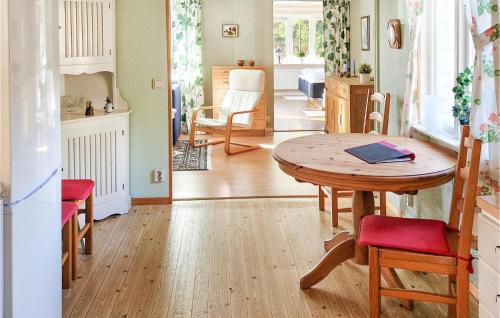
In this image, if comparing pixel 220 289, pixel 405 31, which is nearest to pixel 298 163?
pixel 220 289

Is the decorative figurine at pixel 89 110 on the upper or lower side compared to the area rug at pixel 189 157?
upper

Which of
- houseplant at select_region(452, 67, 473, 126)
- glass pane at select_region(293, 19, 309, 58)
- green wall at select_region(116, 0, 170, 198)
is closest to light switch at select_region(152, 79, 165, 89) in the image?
green wall at select_region(116, 0, 170, 198)

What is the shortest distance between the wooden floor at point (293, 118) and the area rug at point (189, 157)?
196cm

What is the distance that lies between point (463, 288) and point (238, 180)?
12.3 ft

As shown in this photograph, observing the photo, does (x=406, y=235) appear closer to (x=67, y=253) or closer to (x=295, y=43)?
(x=67, y=253)

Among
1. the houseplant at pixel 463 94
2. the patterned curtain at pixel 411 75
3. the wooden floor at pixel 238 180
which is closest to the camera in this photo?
the houseplant at pixel 463 94

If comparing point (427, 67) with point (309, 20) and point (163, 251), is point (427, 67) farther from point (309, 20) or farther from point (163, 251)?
point (309, 20)

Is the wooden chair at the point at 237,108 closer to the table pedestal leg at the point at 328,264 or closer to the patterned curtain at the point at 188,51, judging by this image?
the patterned curtain at the point at 188,51

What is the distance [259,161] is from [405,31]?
121 inches

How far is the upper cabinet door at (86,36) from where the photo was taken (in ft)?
13.8

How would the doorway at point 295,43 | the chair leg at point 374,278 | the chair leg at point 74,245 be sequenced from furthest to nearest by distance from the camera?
the doorway at point 295,43
the chair leg at point 74,245
the chair leg at point 374,278

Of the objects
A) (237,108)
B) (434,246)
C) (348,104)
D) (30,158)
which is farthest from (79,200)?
(237,108)

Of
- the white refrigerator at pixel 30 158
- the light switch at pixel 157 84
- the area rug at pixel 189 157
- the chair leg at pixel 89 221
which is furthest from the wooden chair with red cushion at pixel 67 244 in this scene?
the area rug at pixel 189 157

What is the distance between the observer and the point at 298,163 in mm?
2982
